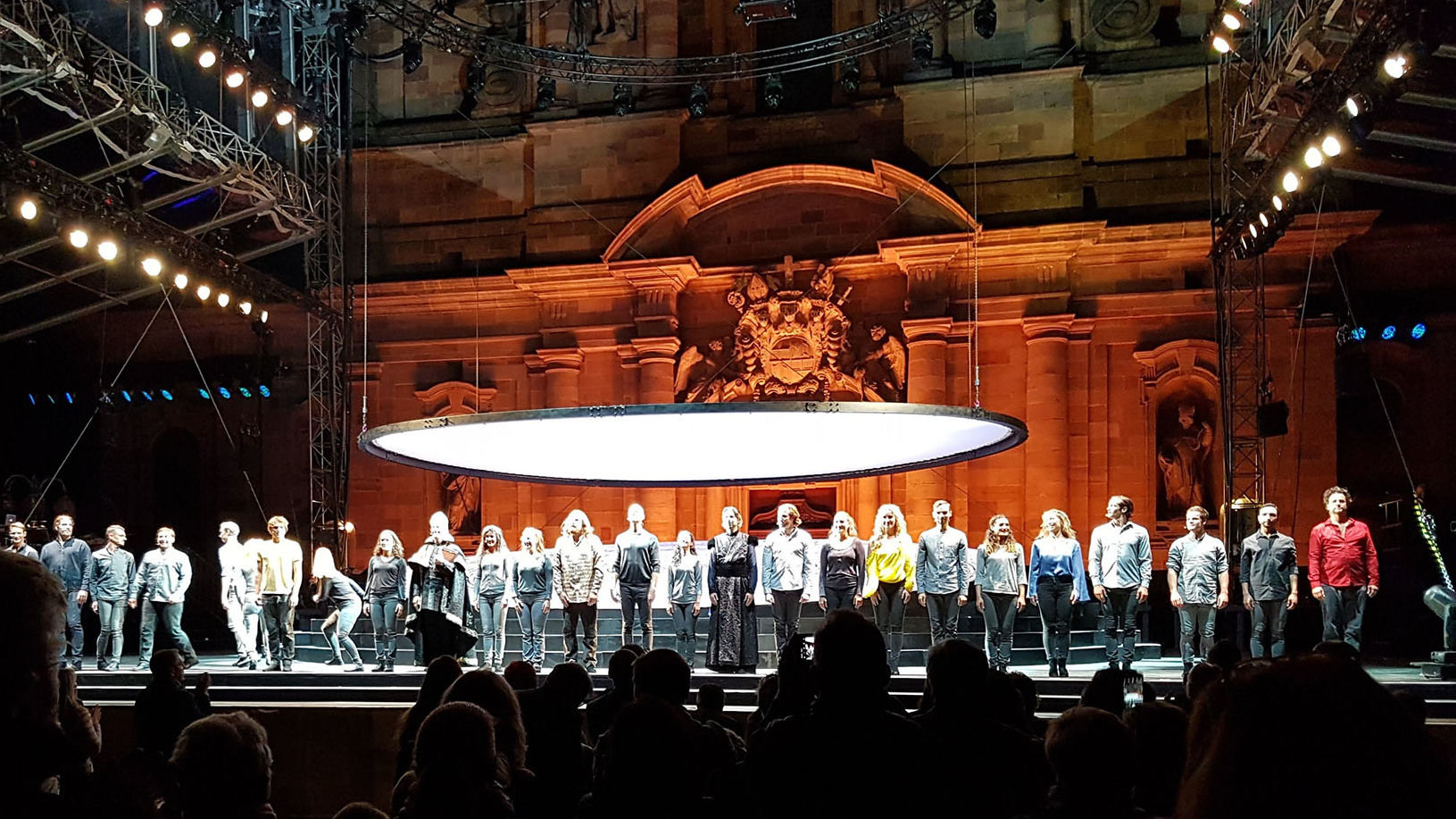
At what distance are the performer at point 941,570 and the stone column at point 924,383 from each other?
649cm

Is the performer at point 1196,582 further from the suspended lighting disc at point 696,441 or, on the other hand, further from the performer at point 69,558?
the performer at point 69,558

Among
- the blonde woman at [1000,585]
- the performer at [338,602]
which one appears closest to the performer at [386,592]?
the performer at [338,602]

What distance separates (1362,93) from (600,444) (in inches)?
309

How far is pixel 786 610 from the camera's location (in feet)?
49.4

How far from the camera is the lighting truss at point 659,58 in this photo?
1914 centimetres

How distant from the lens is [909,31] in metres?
19.6

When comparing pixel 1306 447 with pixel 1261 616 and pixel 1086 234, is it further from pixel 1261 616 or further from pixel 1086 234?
pixel 1261 616

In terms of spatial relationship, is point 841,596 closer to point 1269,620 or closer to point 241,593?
point 1269,620

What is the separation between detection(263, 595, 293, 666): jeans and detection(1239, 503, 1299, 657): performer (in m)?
11.1

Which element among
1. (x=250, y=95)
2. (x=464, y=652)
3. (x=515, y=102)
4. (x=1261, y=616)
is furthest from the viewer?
(x=515, y=102)

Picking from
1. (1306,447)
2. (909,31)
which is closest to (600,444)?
(909,31)

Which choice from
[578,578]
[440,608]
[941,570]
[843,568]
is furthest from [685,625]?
[941,570]

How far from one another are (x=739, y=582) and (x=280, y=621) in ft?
18.5

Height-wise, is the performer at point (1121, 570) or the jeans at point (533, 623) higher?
the performer at point (1121, 570)
